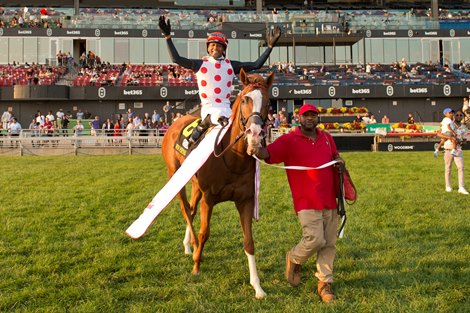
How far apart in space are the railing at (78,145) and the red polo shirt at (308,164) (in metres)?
20.6

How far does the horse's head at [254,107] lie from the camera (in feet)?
12.4

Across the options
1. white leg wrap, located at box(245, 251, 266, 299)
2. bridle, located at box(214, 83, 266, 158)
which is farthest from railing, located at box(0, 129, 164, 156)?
white leg wrap, located at box(245, 251, 266, 299)

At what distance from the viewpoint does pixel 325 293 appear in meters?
4.14

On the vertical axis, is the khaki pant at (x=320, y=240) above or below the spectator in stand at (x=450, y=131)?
below

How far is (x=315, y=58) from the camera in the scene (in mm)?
46281

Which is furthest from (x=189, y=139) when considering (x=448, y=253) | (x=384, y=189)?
(x=384, y=189)

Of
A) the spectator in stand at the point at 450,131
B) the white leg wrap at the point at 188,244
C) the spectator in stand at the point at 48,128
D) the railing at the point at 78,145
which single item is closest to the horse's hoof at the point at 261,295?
the white leg wrap at the point at 188,244

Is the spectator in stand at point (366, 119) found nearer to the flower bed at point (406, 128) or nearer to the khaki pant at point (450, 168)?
the flower bed at point (406, 128)

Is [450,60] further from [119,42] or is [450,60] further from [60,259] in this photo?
[60,259]

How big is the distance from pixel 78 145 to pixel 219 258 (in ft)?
69.3

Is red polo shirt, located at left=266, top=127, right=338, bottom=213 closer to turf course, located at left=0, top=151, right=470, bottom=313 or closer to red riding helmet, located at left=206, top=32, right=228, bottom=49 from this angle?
turf course, located at left=0, top=151, right=470, bottom=313

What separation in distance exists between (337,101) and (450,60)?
1675 centimetres

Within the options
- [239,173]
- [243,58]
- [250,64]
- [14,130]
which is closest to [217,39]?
[250,64]

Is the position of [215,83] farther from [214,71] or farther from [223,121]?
[223,121]
